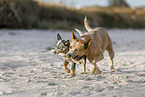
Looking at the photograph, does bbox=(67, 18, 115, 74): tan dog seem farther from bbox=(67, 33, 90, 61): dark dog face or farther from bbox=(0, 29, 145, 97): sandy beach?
bbox=(0, 29, 145, 97): sandy beach

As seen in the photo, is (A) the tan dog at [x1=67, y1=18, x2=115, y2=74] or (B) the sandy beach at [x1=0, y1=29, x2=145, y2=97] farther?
(A) the tan dog at [x1=67, y1=18, x2=115, y2=74]

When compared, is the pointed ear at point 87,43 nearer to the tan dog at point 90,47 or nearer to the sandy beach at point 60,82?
the tan dog at point 90,47

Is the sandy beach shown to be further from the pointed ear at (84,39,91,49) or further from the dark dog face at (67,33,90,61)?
the pointed ear at (84,39,91,49)

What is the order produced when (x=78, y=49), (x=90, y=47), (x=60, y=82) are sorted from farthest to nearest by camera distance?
(x=90, y=47) < (x=78, y=49) < (x=60, y=82)

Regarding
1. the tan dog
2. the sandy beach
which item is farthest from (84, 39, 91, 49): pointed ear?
the sandy beach

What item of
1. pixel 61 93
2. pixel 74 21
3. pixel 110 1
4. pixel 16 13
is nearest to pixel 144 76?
pixel 61 93

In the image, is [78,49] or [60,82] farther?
[78,49]

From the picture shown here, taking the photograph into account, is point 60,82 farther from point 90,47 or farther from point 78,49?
point 90,47

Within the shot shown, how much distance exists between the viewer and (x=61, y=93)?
3.07m

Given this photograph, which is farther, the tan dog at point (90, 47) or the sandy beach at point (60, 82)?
the tan dog at point (90, 47)

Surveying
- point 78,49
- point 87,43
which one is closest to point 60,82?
point 78,49

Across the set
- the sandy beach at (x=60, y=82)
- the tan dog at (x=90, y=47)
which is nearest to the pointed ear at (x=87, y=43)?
the tan dog at (x=90, y=47)

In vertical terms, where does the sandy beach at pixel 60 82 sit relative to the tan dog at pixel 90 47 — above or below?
below

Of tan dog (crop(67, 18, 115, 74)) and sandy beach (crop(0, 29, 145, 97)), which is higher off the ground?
tan dog (crop(67, 18, 115, 74))
